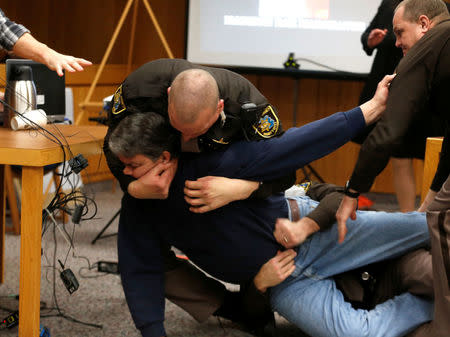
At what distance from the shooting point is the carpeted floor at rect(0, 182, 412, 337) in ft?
7.02

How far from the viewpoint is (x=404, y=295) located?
179cm

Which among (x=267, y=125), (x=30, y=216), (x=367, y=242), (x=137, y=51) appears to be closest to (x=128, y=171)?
(x=30, y=216)

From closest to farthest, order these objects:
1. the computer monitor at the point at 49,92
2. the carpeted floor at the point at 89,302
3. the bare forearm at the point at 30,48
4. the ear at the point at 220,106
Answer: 1. the ear at the point at 220,106
2. the bare forearm at the point at 30,48
3. the carpeted floor at the point at 89,302
4. the computer monitor at the point at 49,92

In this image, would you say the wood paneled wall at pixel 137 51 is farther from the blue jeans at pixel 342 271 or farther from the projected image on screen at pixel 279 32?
the blue jeans at pixel 342 271

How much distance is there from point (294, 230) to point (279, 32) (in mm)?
2860

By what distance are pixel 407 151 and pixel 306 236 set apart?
1842 millimetres

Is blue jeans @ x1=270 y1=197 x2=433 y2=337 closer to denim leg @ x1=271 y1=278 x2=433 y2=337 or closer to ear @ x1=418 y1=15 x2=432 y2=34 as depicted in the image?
denim leg @ x1=271 y1=278 x2=433 y2=337

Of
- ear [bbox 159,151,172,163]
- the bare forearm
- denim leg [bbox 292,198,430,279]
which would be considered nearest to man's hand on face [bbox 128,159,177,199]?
ear [bbox 159,151,172,163]

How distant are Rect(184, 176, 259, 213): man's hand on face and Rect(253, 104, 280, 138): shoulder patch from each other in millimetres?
144

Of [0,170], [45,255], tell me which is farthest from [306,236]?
[45,255]

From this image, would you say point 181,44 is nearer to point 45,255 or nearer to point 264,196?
point 45,255

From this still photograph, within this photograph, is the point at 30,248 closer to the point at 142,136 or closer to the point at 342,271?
the point at 142,136

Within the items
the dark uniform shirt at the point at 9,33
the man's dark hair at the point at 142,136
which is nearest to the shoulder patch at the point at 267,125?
the man's dark hair at the point at 142,136

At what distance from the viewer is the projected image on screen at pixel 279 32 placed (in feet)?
14.2
